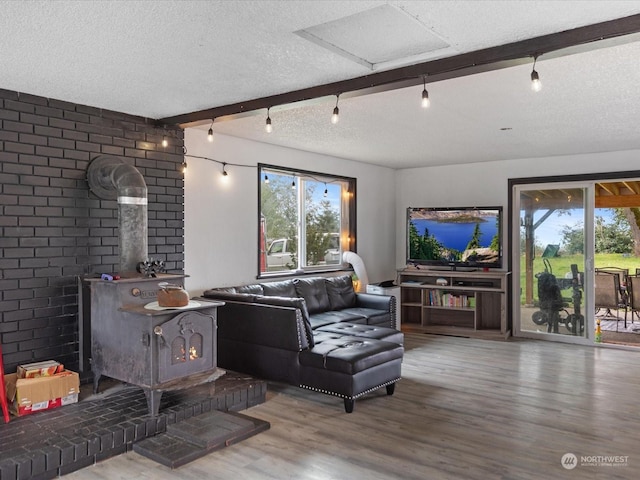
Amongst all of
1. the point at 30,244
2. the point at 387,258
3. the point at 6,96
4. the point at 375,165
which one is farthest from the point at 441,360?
the point at 6,96

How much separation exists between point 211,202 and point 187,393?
2.06m

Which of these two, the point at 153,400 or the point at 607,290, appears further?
the point at 607,290

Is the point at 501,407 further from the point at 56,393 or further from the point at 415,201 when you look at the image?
the point at 415,201

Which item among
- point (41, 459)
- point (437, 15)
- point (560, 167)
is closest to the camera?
point (437, 15)

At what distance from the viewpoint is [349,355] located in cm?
394

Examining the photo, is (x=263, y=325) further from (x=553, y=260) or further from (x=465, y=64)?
(x=553, y=260)

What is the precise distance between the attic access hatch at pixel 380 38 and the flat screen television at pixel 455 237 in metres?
4.50

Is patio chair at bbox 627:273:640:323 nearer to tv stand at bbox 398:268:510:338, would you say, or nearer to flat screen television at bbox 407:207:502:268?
tv stand at bbox 398:268:510:338

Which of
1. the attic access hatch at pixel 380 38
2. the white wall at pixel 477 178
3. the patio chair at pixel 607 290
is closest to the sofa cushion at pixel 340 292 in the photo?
the white wall at pixel 477 178

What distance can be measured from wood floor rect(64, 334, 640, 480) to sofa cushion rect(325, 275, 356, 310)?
1321 mm

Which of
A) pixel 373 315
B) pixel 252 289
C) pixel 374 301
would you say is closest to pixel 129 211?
pixel 252 289

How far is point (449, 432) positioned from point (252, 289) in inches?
98.1

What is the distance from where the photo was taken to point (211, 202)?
17.2 feet

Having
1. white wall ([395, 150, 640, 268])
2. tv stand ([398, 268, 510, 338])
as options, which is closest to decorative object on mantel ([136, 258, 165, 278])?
tv stand ([398, 268, 510, 338])
